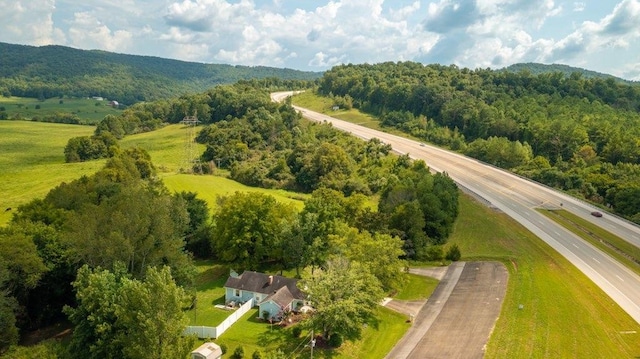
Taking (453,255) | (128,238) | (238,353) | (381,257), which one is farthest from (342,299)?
(453,255)

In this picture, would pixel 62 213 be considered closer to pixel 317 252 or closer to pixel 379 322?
Result: pixel 317 252

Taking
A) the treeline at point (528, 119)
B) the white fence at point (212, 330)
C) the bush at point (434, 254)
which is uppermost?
the treeline at point (528, 119)

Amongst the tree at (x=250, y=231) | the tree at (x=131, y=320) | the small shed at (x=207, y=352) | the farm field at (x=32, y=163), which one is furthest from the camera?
the farm field at (x=32, y=163)

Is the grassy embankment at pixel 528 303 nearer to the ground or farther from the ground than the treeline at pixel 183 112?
nearer to the ground

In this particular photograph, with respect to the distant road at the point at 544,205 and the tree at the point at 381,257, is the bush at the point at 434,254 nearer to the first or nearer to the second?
the tree at the point at 381,257

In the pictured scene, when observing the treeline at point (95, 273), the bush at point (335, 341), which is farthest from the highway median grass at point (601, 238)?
the treeline at point (95, 273)

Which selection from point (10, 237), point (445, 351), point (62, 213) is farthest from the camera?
point (62, 213)

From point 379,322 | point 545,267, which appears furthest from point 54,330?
point 545,267
